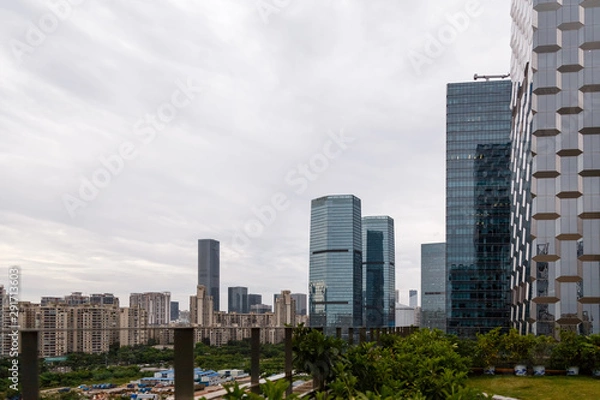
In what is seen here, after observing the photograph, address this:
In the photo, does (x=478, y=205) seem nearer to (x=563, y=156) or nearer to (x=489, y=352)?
(x=563, y=156)

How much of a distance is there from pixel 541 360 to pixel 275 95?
1570 centimetres

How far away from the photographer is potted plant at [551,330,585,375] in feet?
74.0

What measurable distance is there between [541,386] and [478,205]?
76501 mm

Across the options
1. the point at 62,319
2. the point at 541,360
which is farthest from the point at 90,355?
the point at 541,360

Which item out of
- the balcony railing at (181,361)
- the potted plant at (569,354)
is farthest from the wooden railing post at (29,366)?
the potted plant at (569,354)

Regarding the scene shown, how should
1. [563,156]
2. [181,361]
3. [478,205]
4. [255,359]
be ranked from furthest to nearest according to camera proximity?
[478,205] < [563,156] < [255,359] < [181,361]

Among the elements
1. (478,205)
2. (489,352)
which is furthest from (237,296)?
(489,352)

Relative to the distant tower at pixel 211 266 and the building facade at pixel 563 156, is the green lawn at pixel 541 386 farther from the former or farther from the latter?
the distant tower at pixel 211 266

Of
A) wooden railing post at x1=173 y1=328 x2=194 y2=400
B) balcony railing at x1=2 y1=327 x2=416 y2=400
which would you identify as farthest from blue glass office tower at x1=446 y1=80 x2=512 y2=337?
wooden railing post at x1=173 y1=328 x2=194 y2=400

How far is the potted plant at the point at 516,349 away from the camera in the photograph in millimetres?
23594

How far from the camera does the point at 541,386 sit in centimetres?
1991

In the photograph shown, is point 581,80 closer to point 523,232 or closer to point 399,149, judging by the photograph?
point 523,232

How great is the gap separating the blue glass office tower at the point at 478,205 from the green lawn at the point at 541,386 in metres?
65.9

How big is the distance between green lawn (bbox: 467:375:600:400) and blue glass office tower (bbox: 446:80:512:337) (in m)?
65.9
